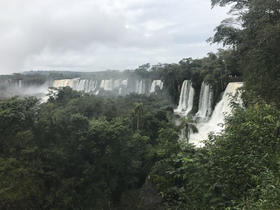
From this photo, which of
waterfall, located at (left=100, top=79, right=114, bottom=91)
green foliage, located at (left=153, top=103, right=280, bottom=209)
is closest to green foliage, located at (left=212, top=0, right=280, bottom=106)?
green foliage, located at (left=153, top=103, right=280, bottom=209)

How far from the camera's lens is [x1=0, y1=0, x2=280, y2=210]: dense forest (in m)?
3.45

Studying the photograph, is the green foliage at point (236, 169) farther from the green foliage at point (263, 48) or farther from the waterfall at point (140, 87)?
the waterfall at point (140, 87)

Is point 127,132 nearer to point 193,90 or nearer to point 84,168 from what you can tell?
point 84,168

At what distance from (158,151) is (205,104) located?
1853 centimetres

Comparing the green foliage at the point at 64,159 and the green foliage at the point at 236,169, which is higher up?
the green foliage at the point at 236,169

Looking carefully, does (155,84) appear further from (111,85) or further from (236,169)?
(236,169)

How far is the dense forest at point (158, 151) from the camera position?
3451 millimetres

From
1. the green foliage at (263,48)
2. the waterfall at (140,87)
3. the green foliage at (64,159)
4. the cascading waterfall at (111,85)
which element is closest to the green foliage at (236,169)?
the green foliage at (263,48)

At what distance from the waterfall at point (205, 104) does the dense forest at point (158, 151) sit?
2.82 ft

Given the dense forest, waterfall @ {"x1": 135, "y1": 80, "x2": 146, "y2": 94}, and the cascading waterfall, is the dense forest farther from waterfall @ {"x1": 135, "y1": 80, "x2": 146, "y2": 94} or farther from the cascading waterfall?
the cascading waterfall

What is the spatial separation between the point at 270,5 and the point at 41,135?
14167 millimetres

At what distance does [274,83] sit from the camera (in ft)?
22.7

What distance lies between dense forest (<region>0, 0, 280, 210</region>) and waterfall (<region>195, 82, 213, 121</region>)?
0.86 meters

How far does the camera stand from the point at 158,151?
8141 millimetres
